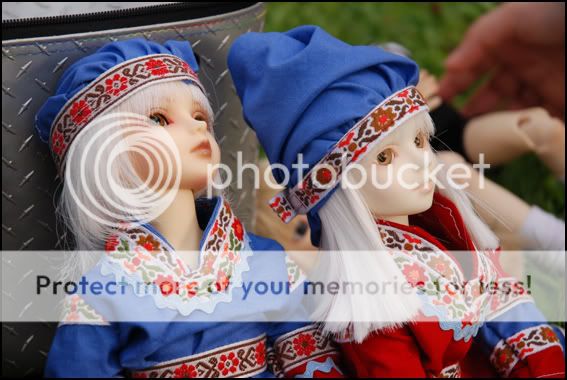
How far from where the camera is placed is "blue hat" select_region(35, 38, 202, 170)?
1189 millimetres

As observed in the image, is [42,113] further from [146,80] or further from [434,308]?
[434,308]

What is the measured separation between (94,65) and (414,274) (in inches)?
25.3

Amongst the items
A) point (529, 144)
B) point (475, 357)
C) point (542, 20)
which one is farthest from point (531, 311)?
point (542, 20)

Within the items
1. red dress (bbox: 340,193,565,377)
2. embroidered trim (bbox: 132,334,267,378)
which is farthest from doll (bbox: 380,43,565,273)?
embroidered trim (bbox: 132,334,267,378)

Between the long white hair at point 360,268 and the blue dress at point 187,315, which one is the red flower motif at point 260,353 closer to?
the blue dress at point 187,315

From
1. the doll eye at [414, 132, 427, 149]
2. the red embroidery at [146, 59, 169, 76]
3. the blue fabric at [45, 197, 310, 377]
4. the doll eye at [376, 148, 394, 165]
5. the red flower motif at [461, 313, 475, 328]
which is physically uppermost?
the red embroidery at [146, 59, 169, 76]

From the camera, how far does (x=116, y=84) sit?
3.90ft

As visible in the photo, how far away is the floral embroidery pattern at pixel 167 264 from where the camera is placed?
1213 millimetres

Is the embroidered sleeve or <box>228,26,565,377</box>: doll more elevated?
<box>228,26,565,377</box>: doll

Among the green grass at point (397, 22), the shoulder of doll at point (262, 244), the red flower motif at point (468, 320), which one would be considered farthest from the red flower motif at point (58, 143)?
the green grass at point (397, 22)

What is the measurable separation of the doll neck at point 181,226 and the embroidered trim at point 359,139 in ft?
0.66

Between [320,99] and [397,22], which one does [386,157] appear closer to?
[320,99]

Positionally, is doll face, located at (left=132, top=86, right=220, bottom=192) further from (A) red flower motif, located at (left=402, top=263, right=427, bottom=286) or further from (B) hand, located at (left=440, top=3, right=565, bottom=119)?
(B) hand, located at (left=440, top=3, right=565, bottom=119)

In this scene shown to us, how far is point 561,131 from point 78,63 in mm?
1308
